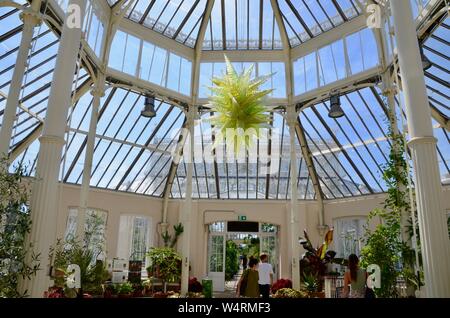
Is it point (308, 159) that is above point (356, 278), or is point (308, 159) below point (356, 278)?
above

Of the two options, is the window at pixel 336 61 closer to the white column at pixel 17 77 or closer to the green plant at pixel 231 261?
the white column at pixel 17 77

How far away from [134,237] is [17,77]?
929cm

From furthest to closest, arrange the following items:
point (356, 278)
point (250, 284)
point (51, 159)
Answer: point (250, 284)
point (356, 278)
point (51, 159)

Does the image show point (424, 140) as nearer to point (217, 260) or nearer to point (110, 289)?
point (110, 289)

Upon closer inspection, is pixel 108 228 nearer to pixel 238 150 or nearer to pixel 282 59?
pixel 282 59

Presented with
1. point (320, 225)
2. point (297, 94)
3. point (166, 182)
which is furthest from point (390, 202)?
point (166, 182)

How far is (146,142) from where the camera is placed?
12.7 metres

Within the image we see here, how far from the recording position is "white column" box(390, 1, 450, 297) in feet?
10.2

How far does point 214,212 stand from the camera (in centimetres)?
1458

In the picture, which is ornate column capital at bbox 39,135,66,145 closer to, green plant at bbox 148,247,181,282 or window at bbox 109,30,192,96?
window at bbox 109,30,192,96

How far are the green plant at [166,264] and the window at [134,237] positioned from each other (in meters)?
2.40

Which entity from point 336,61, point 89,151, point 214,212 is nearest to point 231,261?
point 214,212

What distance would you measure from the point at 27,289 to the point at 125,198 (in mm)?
10618
